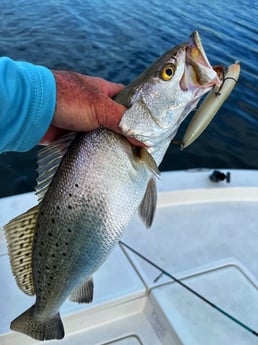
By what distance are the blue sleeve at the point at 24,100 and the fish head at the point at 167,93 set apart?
0.92ft

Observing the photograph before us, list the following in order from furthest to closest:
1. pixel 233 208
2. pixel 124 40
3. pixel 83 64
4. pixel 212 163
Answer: pixel 124 40
pixel 83 64
pixel 212 163
pixel 233 208

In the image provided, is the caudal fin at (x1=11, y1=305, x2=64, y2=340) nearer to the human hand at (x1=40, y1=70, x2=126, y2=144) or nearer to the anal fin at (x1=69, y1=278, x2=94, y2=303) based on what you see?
the anal fin at (x1=69, y1=278, x2=94, y2=303)

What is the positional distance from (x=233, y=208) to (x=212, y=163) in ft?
8.39

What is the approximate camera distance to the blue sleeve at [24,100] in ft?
4.71

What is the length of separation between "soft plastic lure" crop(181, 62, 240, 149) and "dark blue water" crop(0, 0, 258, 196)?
307 centimetres

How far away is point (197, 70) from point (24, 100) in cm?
61

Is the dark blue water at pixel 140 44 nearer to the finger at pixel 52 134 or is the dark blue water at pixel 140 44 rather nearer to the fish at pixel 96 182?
the finger at pixel 52 134

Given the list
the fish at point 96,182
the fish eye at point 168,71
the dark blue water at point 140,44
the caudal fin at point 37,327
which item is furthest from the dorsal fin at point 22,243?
the dark blue water at point 140,44

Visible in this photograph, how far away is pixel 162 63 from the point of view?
1.56 m

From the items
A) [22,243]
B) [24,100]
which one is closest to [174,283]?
[22,243]

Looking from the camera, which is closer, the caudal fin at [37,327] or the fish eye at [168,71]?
the fish eye at [168,71]

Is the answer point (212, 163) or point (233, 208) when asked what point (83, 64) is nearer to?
point (212, 163)

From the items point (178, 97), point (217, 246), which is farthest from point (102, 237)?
point (217, 246)

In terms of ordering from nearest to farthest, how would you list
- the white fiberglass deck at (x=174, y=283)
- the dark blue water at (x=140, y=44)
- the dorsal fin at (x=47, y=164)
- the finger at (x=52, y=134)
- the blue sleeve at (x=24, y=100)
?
the blue sleeve at (x=24, y=100)
the dorsal fin at (x=47, y=164)
the finger at (x=52, y=134)
the white fiberglass deck at (x=174, y=283)
the dark blue water at (x=140, y=44)
